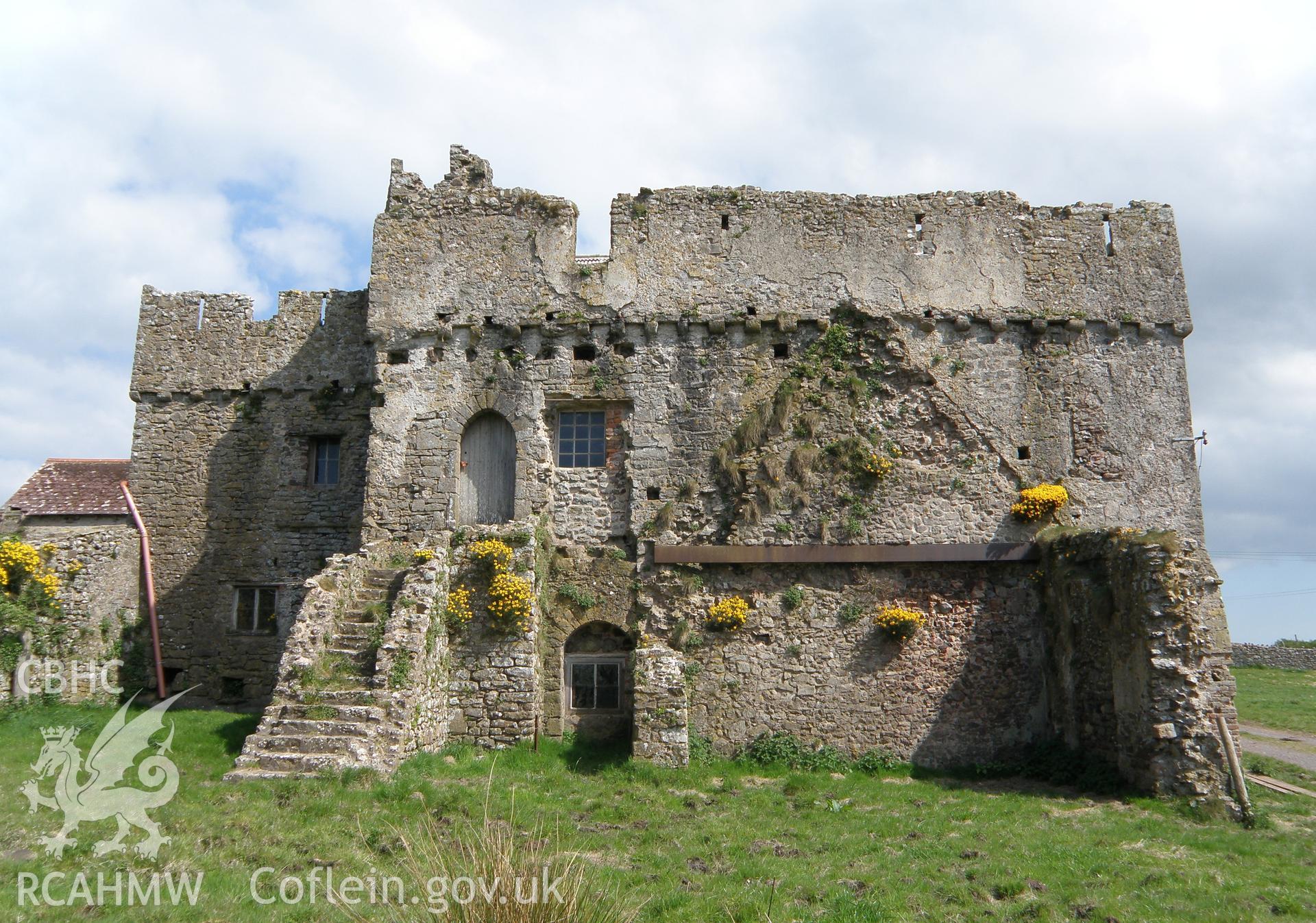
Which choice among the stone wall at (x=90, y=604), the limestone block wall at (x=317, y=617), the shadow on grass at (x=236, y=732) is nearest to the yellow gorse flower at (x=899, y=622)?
the limestone block wall at (x=317, y=617)

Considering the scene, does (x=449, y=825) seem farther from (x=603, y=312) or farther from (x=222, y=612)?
(x=222, y=612)

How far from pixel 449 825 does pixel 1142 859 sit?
7466mm

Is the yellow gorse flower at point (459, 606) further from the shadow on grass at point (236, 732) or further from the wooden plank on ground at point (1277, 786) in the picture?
the wooden plank on ground at point (1277, 786)

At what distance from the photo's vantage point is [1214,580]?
13.2 metres

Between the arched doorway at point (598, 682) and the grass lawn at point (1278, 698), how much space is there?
1587 cm

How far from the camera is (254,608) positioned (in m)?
18.7

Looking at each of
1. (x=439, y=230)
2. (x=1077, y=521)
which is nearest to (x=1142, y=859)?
(x=1077, y=521)

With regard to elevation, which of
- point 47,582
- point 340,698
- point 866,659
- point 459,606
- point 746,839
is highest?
point 47,582

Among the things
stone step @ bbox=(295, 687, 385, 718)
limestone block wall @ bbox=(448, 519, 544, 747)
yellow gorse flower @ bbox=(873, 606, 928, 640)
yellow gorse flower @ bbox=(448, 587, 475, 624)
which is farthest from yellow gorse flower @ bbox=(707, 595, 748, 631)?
stone step @ bbox=(295, 687, 385, 718)

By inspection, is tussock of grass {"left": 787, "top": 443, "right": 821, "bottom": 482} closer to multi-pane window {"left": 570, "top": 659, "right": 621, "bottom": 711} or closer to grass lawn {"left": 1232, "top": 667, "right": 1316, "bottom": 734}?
multi-pane window {"left": 570, "top": 659, "right": 621, "bottom": 711}

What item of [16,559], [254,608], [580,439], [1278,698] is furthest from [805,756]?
[1278,698]

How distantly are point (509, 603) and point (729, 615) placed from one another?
3656mm

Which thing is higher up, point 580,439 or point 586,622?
point 580,439

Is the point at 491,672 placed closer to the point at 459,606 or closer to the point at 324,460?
the point at 459,606
